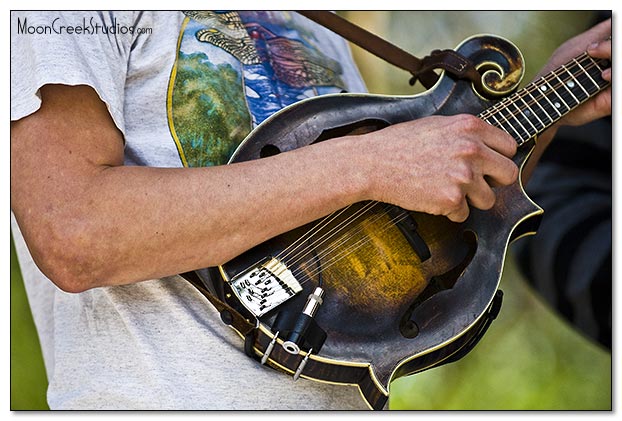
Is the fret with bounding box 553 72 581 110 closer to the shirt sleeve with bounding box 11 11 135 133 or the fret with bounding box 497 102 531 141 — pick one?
the fret with bounding box 497 102 531 141

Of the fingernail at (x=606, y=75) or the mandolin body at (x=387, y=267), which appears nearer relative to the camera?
the mandolin body at (x=387, y=267)

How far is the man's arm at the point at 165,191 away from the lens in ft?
2.95

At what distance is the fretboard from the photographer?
1.13m

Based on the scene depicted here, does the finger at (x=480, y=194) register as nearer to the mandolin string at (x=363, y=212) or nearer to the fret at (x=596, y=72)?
the mandolin string at (x=363, y=212)

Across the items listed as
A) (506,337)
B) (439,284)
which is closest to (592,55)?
(439,284)

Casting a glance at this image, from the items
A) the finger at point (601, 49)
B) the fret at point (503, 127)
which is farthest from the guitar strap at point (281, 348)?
the finger at point (601, 49)

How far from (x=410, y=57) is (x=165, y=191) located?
49 cm

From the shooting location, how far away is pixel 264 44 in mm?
1222

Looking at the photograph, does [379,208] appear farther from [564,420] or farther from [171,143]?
[564,420]

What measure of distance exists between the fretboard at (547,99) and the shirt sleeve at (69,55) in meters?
0.51

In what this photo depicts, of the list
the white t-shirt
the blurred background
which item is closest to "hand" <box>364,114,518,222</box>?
the white t-shirt
